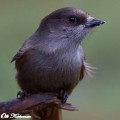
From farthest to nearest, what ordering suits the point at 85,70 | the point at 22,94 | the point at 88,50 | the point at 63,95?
the point at 88,50, the point at 85,70, the point at 63,95, the point at 22,94

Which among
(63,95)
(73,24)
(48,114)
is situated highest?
(73,24)

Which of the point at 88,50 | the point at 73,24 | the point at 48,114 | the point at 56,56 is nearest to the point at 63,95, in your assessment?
the point at 48,114

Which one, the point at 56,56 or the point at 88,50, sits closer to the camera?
the point at 56,56

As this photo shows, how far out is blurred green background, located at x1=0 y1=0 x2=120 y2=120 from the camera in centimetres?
1150

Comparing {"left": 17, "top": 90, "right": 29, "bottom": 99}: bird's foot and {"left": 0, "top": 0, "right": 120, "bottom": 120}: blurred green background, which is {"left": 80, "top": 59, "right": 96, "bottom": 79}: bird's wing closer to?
{"left": 17, "top": 90, "right": 29, "bottom": 99}: bird's foot

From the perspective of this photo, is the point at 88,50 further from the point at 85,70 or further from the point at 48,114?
the point at 48,114

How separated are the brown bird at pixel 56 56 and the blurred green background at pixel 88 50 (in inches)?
65.7

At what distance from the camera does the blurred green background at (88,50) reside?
1150 cm

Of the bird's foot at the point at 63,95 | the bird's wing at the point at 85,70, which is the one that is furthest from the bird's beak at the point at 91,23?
the bird's foot at the point at 63,95

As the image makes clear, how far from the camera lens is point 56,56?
27.7ft

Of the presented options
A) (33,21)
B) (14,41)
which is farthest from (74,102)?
(33,21)

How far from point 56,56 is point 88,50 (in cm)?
444

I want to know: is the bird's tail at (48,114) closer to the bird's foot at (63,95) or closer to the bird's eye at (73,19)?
the bird's foot at (63,95)

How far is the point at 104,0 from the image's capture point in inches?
595
